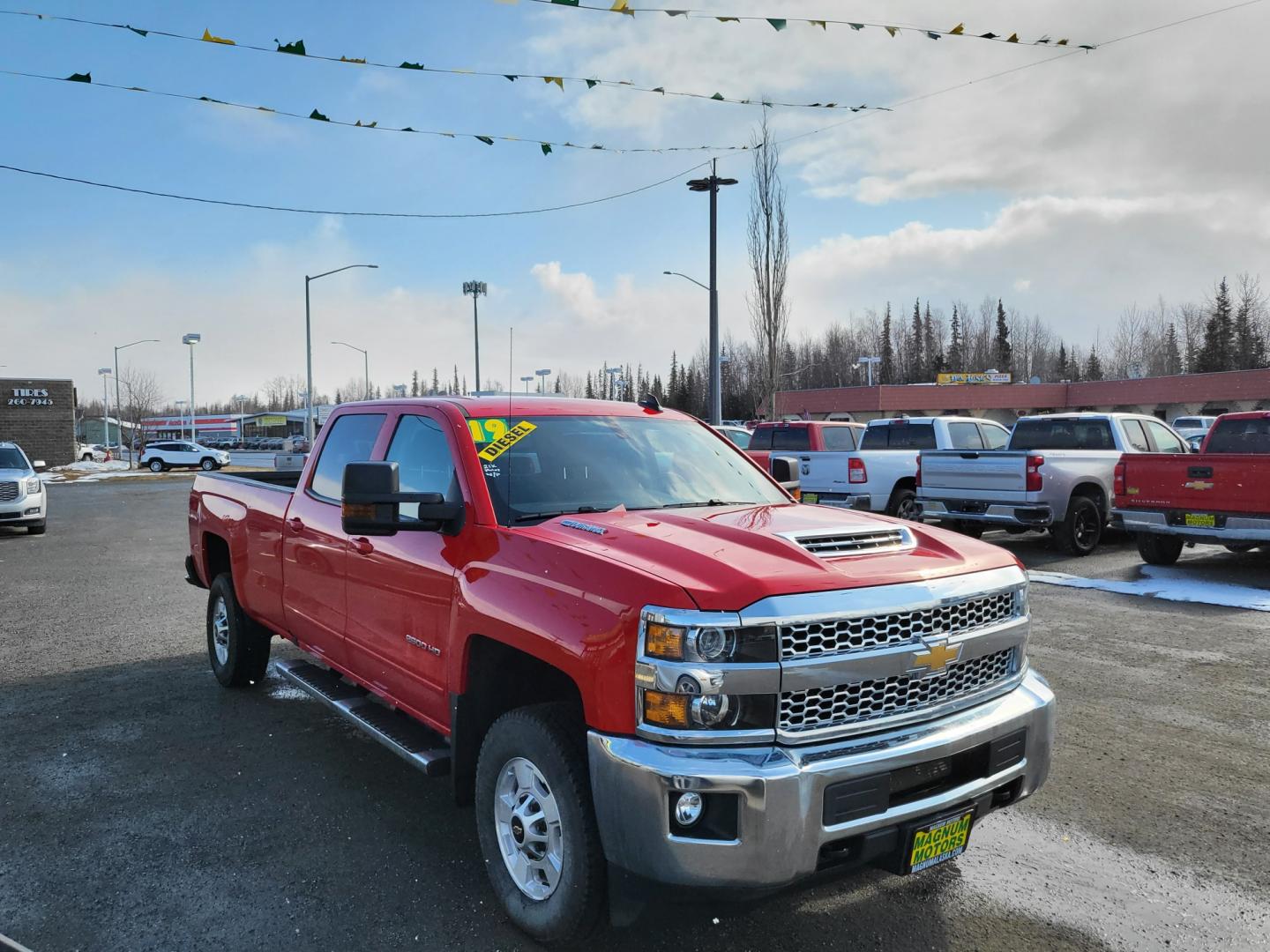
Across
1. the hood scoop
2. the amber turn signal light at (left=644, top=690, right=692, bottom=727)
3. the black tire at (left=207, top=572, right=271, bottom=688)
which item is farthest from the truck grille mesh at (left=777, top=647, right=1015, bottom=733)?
the black tire at (left=207, top=572, right=271, bottom=688)

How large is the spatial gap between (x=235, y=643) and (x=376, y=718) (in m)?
2.37

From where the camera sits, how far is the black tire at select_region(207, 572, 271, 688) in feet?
20.0

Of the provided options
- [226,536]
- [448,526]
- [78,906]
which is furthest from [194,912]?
[226,536]

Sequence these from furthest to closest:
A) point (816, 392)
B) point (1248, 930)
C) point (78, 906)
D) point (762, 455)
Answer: point (816, 392) < point (762, 455) < point (78, 906) < point (1248, 930)

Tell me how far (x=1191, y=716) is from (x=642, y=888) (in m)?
4.50

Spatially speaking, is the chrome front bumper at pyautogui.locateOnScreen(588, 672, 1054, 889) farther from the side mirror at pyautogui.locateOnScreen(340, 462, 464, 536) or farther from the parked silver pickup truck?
the parked silver pickup truck

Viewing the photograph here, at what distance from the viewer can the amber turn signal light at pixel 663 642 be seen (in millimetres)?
2629

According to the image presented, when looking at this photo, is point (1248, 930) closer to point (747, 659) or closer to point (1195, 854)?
point (1195, 854)

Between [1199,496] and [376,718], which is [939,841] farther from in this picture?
[1199,496]

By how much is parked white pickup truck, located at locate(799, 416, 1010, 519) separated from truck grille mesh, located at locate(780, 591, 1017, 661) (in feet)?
35.8

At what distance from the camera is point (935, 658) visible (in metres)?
2.91

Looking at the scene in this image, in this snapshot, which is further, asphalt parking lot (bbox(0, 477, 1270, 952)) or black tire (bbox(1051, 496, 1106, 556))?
black tire (bbox(1051, 496, 1106, 556))

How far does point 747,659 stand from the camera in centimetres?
263

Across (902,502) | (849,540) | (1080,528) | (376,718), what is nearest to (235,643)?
(376,718)
